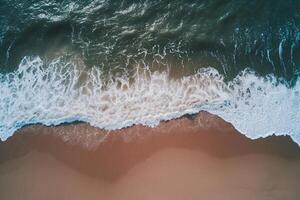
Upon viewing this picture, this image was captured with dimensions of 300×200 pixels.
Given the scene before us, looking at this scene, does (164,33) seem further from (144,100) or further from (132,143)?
(132,143)

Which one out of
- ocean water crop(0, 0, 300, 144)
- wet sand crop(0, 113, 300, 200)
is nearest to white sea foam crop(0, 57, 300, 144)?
ocean water crop(0, 0, 300, 144)

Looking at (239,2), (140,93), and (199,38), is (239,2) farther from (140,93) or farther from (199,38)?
(140,93)

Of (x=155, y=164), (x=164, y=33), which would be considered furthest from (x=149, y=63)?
(x=155, y=164)

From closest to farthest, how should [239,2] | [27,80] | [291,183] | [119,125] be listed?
[291,183]
[119,125]
[27,80]
[239,2]

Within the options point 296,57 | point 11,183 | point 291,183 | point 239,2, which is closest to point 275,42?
point 296,57

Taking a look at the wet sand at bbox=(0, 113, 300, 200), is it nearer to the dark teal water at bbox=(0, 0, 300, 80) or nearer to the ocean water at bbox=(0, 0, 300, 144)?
the ocean water at bbox=(0, 0, 300, 144)

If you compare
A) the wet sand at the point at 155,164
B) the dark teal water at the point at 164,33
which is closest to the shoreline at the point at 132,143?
the wet sand at the point at 155,164
